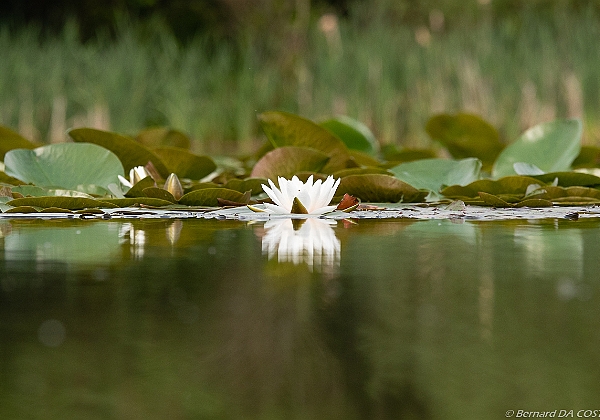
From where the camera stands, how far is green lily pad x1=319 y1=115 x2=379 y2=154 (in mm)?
3688

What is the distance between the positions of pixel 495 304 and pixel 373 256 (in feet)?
1.35

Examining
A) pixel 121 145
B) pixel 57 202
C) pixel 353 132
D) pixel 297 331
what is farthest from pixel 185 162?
pixel 297 331

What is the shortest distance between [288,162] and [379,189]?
382 millimetres

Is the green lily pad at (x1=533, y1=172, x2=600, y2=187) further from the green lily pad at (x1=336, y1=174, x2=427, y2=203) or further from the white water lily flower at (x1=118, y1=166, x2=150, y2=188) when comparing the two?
the white water lily flower at (x1=118, y1=166, x2=150, y2=188)

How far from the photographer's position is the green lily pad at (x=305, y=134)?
9.21ft

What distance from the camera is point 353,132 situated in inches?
146

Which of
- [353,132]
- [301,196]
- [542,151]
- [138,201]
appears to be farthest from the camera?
[353,132]

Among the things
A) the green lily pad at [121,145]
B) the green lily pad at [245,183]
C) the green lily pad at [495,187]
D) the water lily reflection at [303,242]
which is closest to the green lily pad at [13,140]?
the green lily pad at [121,145]

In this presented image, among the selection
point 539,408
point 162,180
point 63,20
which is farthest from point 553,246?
point 63,20

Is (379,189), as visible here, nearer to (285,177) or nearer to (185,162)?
(285,177)

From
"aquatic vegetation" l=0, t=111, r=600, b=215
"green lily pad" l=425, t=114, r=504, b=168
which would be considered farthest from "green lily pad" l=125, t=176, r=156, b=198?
"green lily pad" l=425, t=114, r=504, b=168

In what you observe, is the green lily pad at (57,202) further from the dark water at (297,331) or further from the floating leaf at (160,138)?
the floating leaf at (160,138)

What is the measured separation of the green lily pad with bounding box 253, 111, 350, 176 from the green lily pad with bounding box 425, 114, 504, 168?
0.90 metres

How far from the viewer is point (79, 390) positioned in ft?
2.19
